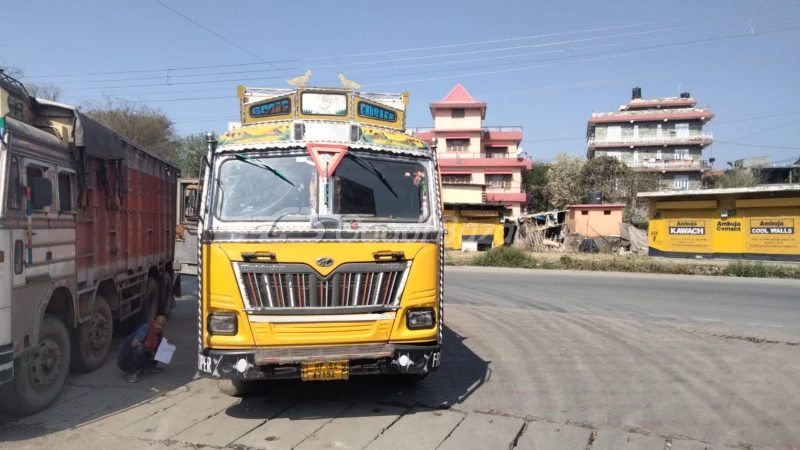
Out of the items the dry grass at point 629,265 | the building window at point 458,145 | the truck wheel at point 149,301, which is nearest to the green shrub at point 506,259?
the dry grass at point 629,265

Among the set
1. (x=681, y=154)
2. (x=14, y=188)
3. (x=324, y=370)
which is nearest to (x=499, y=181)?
(x=681, y=154)

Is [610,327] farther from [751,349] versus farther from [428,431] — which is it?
[428,431]

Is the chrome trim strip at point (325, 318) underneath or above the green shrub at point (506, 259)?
above

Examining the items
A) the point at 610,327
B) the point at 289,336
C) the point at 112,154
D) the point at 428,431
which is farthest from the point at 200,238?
the point at 610,327

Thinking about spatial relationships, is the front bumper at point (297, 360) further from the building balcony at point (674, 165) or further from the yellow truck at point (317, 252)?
the building balcony at point (674, 165)

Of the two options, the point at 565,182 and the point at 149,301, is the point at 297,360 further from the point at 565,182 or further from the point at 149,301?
the point at 565,182

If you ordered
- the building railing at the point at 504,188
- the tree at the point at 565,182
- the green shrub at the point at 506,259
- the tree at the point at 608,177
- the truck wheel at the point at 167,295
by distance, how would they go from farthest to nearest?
the building railing at the point at 504,188
the tree at the point at 565,182
the tree at the point at 608,177
the green shrub at the point at 506,259
the truck wheel at the point at 167,295

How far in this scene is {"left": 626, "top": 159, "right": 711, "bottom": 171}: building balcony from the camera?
59.8 metres

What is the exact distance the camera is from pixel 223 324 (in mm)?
5008

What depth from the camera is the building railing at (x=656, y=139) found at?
60.1 meters

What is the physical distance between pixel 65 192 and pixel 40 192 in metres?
1.09

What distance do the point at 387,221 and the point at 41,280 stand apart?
11.3 ft

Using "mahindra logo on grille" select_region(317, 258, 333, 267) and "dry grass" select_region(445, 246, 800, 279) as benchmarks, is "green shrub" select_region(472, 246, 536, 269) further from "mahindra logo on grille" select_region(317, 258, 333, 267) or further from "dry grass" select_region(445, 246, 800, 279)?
"mahindra logo on grille" select_region(317, 258, 333, 267)

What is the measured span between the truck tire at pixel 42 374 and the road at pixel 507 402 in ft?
0.48
